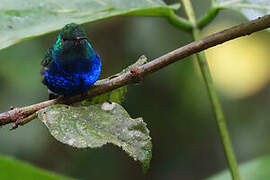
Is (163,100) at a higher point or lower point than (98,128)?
higher

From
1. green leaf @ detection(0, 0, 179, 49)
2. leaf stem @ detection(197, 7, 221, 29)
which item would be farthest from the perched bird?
leaf stem @ detection(197, 7, 221, 29)

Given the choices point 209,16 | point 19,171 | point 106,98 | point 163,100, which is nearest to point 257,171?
point 209,16

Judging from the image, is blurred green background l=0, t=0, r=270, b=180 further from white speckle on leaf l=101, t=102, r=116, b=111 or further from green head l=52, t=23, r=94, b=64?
white speckle on leaf l=101, t=102, r=116, b=111

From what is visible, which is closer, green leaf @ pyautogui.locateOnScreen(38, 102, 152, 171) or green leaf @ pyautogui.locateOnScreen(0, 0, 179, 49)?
green leaf @ pyautogui.locateOnScreen(38, 102, 152, 171)

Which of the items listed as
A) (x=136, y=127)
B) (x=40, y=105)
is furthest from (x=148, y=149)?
(x=40, y=105)

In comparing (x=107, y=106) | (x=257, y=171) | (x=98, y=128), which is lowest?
(x=98, y=128)

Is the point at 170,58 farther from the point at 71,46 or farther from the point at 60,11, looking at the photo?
the point at 60,11

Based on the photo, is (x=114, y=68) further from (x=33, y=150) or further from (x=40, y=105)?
(x=40, y=105)
